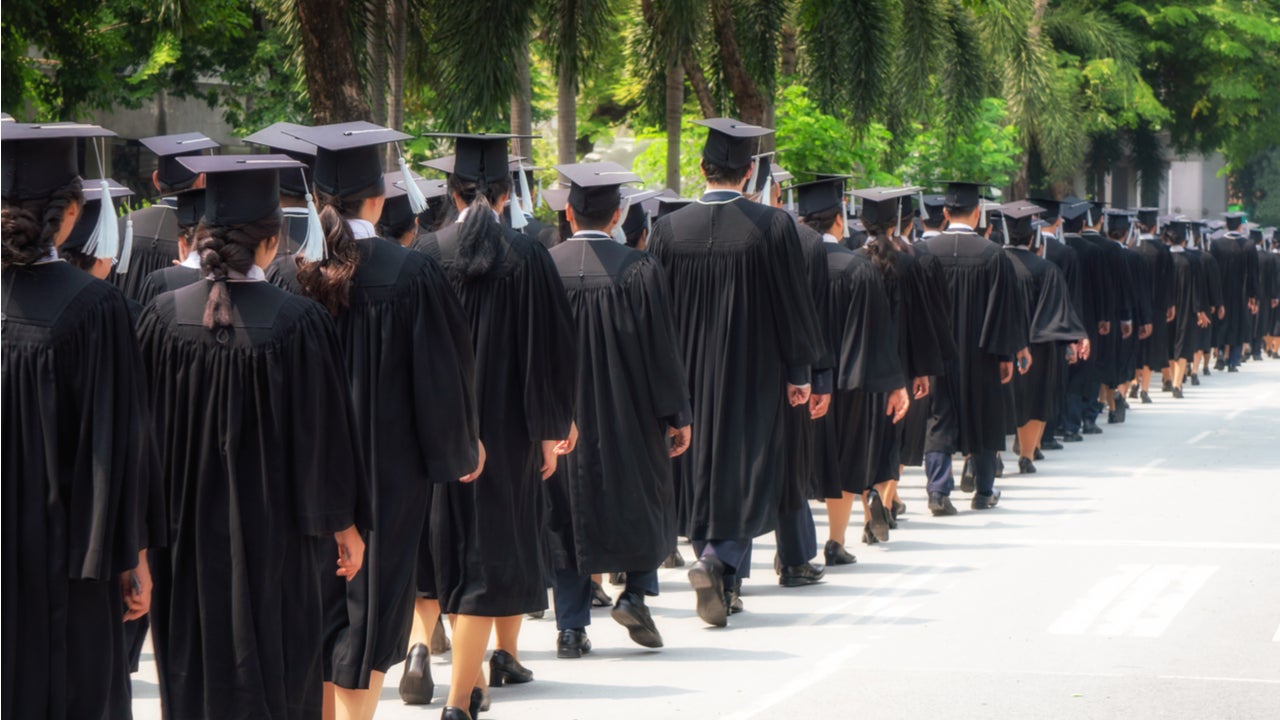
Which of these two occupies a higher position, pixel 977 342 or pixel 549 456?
pixel 549 456

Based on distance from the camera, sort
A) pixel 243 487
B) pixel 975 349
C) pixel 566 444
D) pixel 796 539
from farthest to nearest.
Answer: pixel 975 349
pixel 796 539
pixel 566 444
pixel 243 487

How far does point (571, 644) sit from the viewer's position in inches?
300

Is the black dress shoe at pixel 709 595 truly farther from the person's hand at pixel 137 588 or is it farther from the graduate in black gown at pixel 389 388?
the person's hand at pixel 137 588

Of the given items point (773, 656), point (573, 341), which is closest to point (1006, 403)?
point (773, 656)

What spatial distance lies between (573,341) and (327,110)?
677 cm

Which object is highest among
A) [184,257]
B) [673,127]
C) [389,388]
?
[673,127]

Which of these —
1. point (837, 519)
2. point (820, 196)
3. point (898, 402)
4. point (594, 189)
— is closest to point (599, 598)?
point (837, 519)

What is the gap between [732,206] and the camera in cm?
853

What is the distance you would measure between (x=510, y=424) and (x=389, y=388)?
984 millimetres

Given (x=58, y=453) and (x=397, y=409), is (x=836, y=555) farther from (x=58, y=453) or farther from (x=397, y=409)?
(x=58, y=453)

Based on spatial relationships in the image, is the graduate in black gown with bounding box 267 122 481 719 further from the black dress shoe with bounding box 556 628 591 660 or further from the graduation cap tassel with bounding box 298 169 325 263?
the black dress shoe with bounding box 556 628 591 660

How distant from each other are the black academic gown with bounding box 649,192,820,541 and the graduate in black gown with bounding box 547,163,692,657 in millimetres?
824

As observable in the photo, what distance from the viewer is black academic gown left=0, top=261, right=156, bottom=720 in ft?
14.8

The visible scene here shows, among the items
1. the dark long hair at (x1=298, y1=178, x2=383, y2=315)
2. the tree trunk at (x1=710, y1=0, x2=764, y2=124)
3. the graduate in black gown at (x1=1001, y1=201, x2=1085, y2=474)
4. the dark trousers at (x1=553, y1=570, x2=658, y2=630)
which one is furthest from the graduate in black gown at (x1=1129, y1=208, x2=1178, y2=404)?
the dark long hair at (x1=298, y1=178, x2=383, y2=315)
